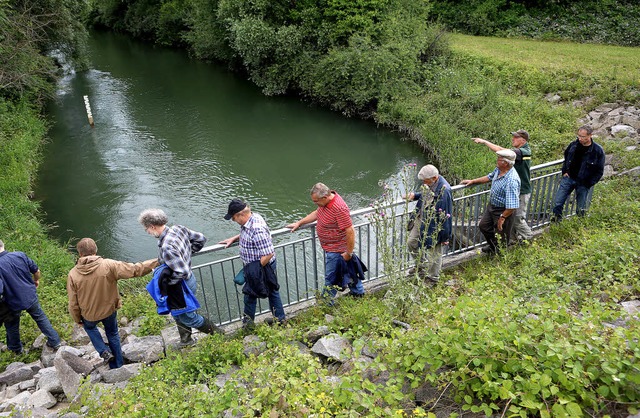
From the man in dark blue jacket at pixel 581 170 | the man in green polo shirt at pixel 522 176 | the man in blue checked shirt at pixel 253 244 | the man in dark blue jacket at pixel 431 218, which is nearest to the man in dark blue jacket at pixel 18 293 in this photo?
the man in blue checked shirt at pixel 253 244

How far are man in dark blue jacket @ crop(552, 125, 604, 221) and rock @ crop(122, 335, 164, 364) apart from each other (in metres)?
6.27

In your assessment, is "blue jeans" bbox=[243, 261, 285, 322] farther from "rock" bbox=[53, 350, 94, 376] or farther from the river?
the river

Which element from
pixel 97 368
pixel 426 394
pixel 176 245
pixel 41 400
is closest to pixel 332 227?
pixel 176 245

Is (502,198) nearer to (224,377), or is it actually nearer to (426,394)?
(426,394)

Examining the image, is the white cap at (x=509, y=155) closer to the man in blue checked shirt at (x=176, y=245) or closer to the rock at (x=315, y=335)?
the rock at (x=315, y=335)

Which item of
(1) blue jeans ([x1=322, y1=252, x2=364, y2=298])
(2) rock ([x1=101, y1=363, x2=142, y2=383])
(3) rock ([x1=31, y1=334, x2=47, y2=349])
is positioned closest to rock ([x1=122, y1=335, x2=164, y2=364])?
(2) rock ([x1=101, y1=363, x2=142, y2=383])

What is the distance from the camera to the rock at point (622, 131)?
1161 cm

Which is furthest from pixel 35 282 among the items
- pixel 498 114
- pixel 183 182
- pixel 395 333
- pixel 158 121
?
pixel 158 121

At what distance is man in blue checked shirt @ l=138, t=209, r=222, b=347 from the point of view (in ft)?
16.7

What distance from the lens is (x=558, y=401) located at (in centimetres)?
312

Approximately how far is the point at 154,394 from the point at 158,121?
17.0 m

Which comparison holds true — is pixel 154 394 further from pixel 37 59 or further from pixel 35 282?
pixel 37 59

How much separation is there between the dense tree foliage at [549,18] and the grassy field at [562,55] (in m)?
1.36

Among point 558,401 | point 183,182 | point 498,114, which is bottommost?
point 183,182
